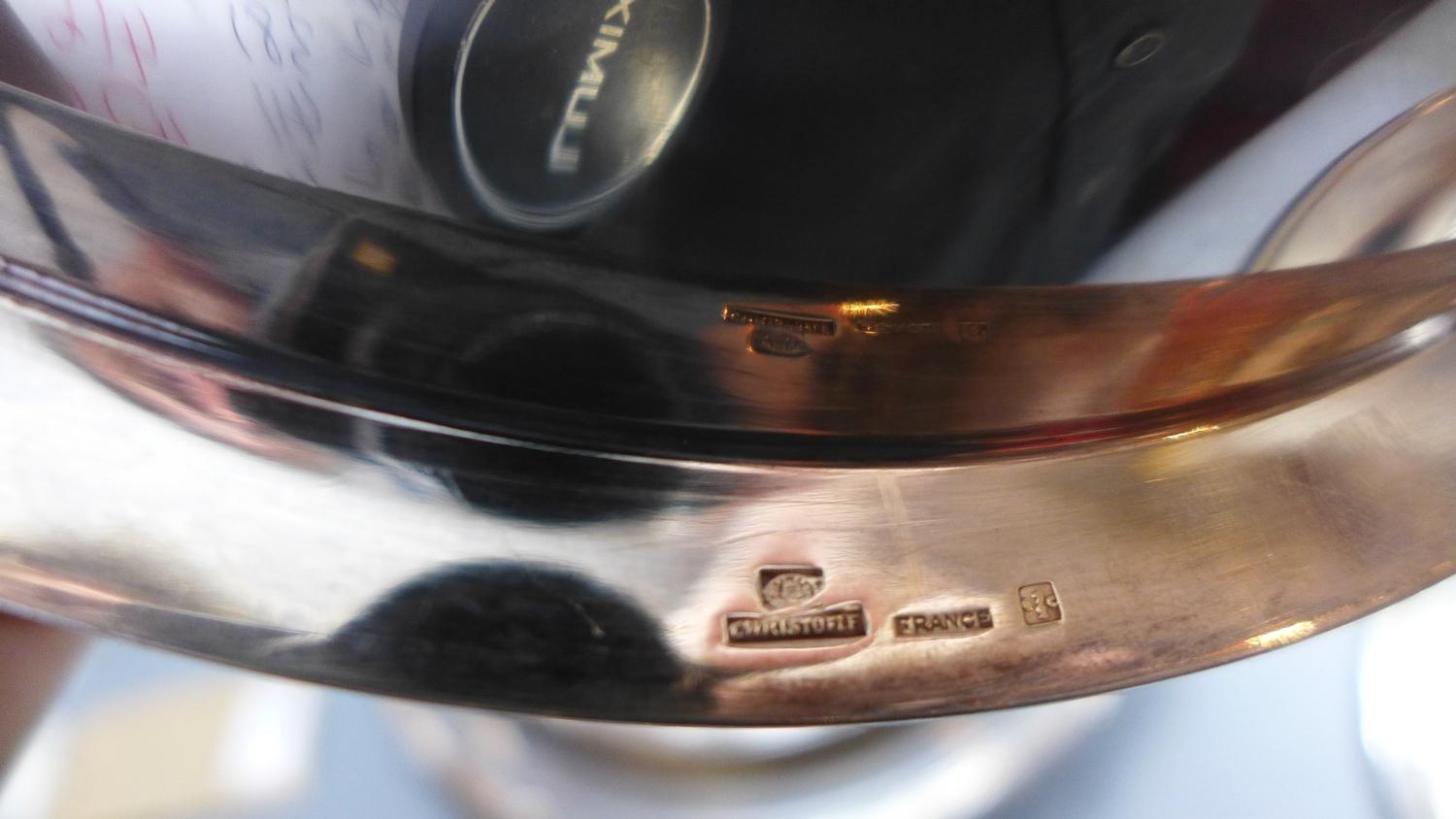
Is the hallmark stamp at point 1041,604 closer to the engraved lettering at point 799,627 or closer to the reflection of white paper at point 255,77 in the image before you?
the engraved lettering at point 799,627

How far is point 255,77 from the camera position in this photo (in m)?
0.18

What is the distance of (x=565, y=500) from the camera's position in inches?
6.9

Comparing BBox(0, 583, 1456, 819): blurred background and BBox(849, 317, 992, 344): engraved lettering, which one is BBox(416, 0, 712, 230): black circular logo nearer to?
BBox(849, 317, 992, 344): engraved lettering

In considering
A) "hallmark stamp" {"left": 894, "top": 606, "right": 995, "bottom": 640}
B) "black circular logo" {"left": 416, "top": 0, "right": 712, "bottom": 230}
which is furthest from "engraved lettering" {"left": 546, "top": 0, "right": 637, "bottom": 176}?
"hallmark stamp" {"left": 894, "top": 606, "right": 995, "bottom": 640}

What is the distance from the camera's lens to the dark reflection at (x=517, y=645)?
155 mm

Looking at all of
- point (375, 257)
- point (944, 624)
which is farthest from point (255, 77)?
point (944, 624)

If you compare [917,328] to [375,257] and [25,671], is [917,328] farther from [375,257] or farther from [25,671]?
[25,671]

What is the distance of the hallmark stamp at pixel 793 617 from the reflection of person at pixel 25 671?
0.52 feet

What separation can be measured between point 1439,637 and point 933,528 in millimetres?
254

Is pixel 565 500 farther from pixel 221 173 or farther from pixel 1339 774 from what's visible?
pixel 1339 774

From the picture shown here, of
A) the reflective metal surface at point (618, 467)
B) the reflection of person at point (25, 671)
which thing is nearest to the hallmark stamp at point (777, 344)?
the reflective metal surface at point (618, 467)

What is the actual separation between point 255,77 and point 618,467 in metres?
0.09

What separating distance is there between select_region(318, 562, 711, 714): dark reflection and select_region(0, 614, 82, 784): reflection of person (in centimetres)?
11

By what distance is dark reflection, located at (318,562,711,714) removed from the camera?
15cm
